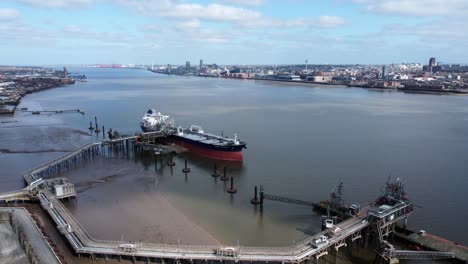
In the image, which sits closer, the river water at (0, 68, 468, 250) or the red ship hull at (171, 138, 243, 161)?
the river water at (0, 68, 468, 250)

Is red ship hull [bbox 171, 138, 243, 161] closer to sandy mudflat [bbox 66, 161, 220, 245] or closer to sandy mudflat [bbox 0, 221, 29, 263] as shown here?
sandy mudflat [bbox 66, 161, 220, 245]

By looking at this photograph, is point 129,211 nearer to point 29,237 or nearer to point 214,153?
point 29,237

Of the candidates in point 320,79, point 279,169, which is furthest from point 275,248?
point 320,79

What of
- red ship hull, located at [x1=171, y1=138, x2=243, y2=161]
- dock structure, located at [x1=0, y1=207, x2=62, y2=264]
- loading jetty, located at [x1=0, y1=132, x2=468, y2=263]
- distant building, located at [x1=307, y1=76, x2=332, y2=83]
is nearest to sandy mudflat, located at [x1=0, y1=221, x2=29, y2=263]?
dock structure, located at [x1=0, y1=207, x2=62, y2=264]

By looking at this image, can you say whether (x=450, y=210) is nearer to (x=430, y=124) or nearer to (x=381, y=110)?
(x=430, y=124)

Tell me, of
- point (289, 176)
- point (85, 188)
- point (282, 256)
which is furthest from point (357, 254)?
point (85, 188)

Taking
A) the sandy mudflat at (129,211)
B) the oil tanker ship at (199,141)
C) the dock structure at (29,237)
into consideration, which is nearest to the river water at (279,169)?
the sandy mudflat at (129,211)
